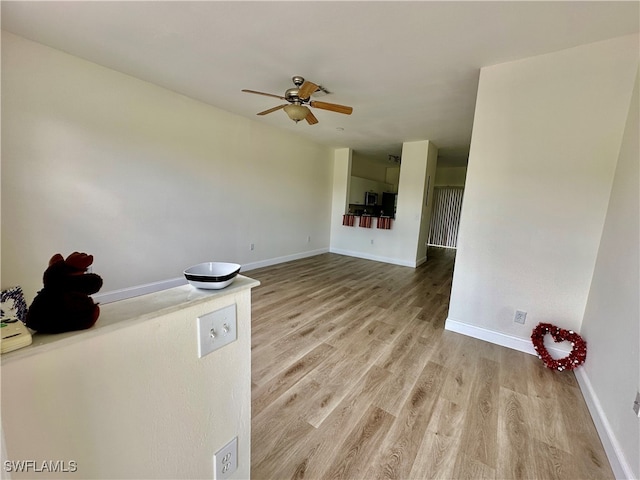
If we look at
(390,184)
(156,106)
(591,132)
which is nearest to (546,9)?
(591,132)

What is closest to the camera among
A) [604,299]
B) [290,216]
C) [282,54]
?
[604,299]

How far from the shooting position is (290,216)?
5.27 metres

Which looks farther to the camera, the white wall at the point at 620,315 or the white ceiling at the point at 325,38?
the white ceiling at the point at 325,38

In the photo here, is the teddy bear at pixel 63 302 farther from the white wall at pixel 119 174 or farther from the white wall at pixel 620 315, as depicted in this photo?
the white wall at pixel 119 174

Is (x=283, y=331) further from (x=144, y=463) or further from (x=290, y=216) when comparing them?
(x=290, y=216)

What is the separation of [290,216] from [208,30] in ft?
11.3

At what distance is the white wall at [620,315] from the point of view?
1.33m

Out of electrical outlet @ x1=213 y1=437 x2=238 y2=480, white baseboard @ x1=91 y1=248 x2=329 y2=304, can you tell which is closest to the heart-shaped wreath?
electrical outlet @ x1=213 y1=437 x2=238 y2=480

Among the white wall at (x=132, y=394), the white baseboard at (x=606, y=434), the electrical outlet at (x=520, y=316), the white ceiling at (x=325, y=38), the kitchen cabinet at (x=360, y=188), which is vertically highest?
the white ceiling at (x=325, y=38)

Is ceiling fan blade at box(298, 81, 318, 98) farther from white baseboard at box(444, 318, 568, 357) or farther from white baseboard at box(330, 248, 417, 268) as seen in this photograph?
white baseboard at box(330, 248, 417, 268)

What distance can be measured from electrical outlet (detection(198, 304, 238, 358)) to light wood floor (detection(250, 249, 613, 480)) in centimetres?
86

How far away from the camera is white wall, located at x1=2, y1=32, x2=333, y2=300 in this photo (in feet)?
7.70

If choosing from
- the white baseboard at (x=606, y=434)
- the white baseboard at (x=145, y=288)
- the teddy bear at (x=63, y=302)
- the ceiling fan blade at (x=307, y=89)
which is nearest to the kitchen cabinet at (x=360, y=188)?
the white baseboard at (x=145, y=288)

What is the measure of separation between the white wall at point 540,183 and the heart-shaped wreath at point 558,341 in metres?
0.12
